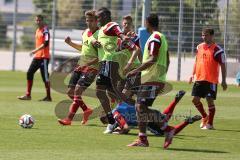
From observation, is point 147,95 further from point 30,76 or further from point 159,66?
point 30,76

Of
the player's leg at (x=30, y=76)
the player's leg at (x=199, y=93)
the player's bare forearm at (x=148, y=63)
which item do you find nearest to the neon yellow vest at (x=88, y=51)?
the player's leg at (x=199, y=93)

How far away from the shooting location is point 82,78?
16656mm

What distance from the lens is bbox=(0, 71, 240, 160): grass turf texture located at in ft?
40.1

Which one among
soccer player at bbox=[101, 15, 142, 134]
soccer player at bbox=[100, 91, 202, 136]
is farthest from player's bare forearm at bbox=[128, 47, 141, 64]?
soccer player at bbox=[100, 91, 202, 136]

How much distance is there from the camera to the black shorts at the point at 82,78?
16625 mm

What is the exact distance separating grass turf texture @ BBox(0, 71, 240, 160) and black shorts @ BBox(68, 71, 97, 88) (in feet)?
2.76

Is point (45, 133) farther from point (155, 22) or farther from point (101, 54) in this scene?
point (155, 22)

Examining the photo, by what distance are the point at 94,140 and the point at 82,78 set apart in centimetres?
278

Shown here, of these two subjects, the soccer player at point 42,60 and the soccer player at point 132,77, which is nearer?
the soccer player at point 132,77

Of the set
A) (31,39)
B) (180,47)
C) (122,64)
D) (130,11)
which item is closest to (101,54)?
(122,64)

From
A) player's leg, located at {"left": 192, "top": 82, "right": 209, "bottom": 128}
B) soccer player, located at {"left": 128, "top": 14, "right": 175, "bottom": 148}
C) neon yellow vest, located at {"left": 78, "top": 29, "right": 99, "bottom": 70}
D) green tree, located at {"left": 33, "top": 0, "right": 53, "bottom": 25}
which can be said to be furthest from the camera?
green tree, located at {"left": 33, "top": 0, "right": 53, "bottom": 25}

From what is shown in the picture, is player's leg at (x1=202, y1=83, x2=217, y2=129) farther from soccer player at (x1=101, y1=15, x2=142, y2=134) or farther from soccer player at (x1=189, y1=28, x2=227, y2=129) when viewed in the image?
soccer player at (x1=101, y1=15, x2=142, y2=134)

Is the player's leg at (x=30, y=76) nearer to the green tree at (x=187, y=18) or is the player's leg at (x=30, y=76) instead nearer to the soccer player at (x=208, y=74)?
the soccer player at (x=208, y=74)

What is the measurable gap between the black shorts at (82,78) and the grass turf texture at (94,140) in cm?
84
